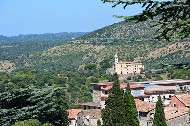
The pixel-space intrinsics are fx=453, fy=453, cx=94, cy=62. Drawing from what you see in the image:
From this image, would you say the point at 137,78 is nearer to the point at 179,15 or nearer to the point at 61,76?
the point at 61,76

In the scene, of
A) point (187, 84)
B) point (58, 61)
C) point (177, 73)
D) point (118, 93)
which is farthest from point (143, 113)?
point (58, 61)

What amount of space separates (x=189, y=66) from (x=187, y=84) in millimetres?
77924

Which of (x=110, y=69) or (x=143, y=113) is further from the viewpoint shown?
(x=110, y=69)

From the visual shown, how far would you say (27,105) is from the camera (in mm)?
29047

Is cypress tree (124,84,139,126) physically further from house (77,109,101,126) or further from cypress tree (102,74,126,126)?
house (77,109,101,126)

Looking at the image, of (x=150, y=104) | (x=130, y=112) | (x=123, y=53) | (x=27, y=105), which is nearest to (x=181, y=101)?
(x=150, y=104)

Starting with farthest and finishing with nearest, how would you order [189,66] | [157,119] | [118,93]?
[118,93] < [157,119] < [189,66]

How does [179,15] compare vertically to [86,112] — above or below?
above

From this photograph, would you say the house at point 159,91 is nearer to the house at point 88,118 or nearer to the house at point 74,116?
the house at point 88,118

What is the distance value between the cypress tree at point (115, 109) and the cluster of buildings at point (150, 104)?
5112 mm

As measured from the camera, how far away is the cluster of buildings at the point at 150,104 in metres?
42.7

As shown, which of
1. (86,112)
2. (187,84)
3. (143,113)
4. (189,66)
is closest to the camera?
(189,66)

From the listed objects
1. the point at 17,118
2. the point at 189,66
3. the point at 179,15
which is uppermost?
the point at 179,15

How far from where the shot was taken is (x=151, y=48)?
151625 mm
